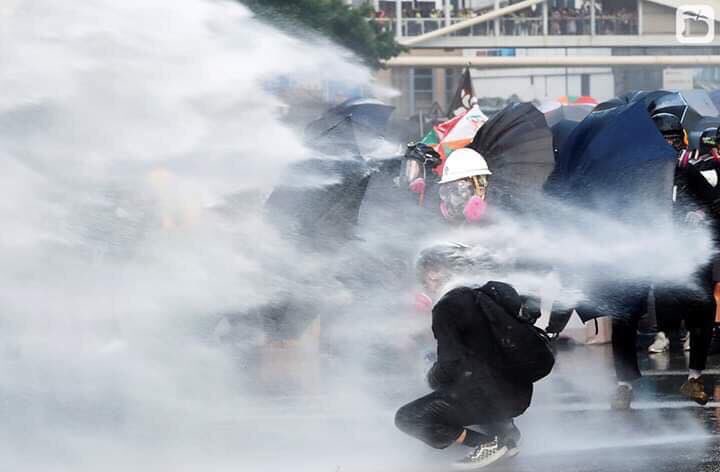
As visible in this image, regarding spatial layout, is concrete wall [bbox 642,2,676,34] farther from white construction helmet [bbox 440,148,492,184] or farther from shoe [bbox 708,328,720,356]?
white construction helmet [bbox 440,148,492,184]

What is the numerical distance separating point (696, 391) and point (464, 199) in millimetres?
2296

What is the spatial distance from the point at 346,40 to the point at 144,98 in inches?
1241

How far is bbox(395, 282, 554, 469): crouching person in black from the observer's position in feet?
23.2

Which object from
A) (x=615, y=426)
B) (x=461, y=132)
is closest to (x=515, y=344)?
(x=615, y=426)

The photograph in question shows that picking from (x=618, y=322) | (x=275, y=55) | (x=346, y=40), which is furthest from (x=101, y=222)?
(x=346, y=40)

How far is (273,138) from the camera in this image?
371 inches

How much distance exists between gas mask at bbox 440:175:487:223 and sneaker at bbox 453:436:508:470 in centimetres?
123

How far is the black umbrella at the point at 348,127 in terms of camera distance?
9414mm

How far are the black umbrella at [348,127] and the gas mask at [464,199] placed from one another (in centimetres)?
155

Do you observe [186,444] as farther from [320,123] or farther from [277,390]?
[320,123]

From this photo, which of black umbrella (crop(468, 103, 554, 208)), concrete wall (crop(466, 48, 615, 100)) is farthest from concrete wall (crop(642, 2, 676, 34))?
black umbrella (crop(468, 103, 554, 208))

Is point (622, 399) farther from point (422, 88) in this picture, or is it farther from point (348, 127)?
point (422, 88)

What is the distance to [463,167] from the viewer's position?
797cm

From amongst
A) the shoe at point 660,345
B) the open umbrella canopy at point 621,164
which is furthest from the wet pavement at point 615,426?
the open umbrella canopy at point 621,164
